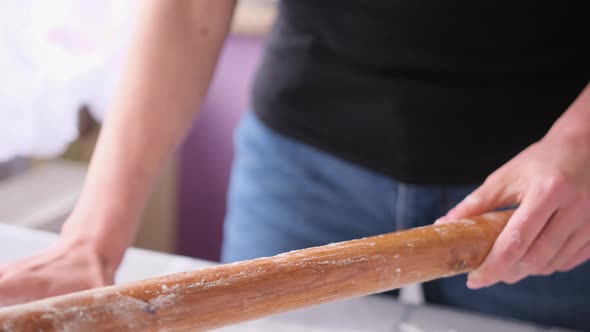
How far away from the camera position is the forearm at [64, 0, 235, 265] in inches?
21.2

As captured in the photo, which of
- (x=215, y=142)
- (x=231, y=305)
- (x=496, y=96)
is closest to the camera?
(x=231, y=305)

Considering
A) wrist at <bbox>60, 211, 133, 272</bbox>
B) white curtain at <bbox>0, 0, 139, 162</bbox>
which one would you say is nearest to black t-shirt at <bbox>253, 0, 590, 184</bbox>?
wrist at <bbox>60, 211, 133, 272</bbox>

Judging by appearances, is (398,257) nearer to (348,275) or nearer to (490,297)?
(348,275)

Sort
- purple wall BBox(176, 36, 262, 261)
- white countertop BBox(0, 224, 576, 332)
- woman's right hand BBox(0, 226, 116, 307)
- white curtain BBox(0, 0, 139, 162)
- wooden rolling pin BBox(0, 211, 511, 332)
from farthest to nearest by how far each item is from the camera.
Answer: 1. purple wall BBox(176, 36, 262, 261)
2. white curtain BBox(0, 0, 139, 162)
3. white countertop BBox(0, 224, 576, 332)
4. woman's right hand BBox(0, 226, 116, 307)
5. wooden rolling pin BBox(0, 211, 511, 332)

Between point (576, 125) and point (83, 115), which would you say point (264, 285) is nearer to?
point (576, 125)

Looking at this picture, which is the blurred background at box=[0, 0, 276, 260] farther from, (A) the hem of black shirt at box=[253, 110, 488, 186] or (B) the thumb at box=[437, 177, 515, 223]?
(B) the thumb at box=[437, 177, 515, 223]

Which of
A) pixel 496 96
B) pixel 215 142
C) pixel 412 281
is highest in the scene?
pixel 496 96

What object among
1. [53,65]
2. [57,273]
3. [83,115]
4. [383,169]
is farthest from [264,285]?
[83,115]

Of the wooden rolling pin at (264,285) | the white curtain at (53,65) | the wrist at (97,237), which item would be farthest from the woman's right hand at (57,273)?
the white curtain at (53,65)

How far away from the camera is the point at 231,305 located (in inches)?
15.4

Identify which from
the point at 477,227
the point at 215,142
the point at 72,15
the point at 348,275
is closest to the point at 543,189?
the point at 477,227

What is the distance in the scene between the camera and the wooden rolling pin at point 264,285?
0.36 m

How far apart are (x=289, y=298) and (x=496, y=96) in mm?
339

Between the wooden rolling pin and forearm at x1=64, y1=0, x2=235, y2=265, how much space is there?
6.4 inches
